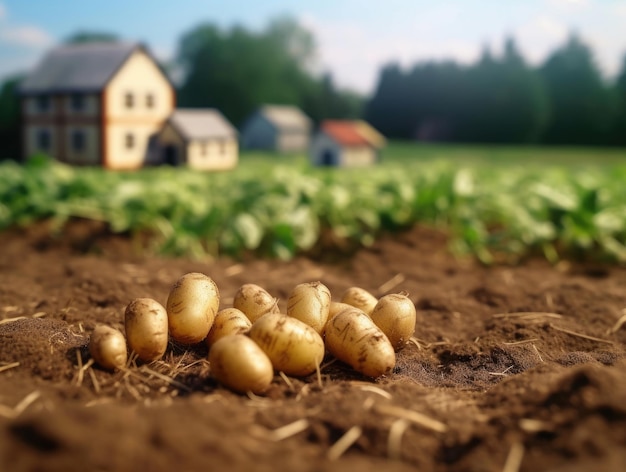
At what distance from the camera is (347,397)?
2322mm

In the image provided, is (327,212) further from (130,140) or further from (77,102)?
(77,102)

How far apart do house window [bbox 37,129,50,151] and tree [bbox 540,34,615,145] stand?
45.1ft

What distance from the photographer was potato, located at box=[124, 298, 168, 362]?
2.71 m

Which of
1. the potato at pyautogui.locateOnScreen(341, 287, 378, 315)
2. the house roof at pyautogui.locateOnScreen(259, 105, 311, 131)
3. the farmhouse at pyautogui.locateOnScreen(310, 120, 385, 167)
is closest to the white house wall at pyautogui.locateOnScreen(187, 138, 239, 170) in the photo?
the farmhouse at pyautogui.locateOnScreen(310, 120, 385, 167)

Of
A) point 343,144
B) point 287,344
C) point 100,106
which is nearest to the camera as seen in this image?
point 287,344

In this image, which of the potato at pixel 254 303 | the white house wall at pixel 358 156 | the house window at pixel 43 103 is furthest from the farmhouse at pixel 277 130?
the potato at pixel 254 303

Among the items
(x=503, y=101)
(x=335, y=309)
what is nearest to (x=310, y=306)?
(x=335, y=309)

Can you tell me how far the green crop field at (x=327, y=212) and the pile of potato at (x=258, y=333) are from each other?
3.06m

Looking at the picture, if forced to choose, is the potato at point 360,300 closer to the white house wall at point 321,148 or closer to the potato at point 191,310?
the potato at point 191,310

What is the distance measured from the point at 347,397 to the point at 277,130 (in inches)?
565

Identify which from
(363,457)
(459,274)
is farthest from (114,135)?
(363,457)

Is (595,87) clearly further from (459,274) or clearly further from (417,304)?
(417,304)

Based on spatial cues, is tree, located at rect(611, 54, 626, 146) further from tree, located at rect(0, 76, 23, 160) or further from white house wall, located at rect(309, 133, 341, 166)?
tree, located at rect(0, 76, 23, 160)

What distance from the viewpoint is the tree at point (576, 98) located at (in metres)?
18.4
